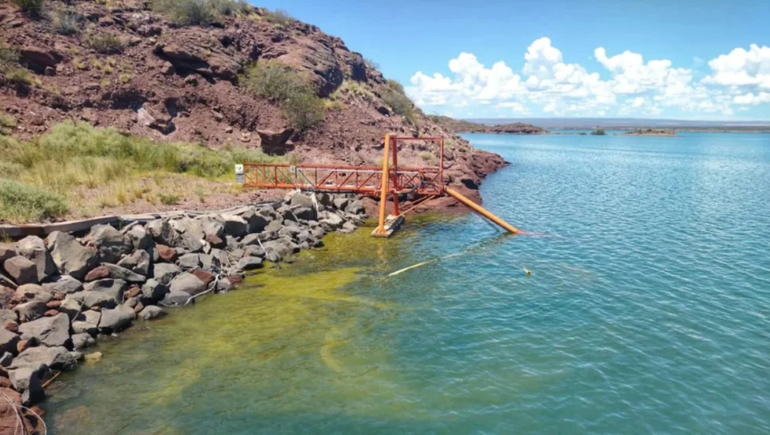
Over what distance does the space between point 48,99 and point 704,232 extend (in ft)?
133

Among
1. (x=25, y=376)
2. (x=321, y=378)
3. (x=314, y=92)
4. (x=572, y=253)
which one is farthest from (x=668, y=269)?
Result: (x=314, y=92)

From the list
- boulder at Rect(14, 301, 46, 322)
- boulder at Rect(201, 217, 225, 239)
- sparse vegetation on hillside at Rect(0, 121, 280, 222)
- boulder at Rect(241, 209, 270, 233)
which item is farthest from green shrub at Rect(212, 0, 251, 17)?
boulder at Rect(14, 301, 46, 322)

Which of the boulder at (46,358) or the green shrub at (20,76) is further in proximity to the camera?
the green shrub at (20,76)

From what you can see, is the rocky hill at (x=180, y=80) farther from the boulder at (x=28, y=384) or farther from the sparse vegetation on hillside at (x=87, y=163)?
the boulder at (x=28, y=384)

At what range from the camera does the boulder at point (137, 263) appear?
666 inches

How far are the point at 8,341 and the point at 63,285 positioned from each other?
3292 millimetres

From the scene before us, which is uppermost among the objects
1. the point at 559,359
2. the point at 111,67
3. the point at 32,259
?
the point at 111,67

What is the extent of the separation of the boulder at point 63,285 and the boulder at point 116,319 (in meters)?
1.31

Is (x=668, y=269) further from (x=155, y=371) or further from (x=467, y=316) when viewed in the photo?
(x=155, y=371)

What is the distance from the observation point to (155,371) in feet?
41.7

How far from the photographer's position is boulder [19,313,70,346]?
41.7 ft

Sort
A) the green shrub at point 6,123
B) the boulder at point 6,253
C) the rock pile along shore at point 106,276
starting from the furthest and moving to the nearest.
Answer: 1. the green shrub at point 6,123
2. the boulder at point 6,253
3. the rock pile along shore at point 106,276

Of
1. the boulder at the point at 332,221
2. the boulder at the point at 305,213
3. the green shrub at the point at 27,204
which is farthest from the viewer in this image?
the boulder at the point at 332,221

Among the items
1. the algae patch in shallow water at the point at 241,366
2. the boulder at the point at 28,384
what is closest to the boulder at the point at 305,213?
the algae patch in shallow water at the point at 241,366
